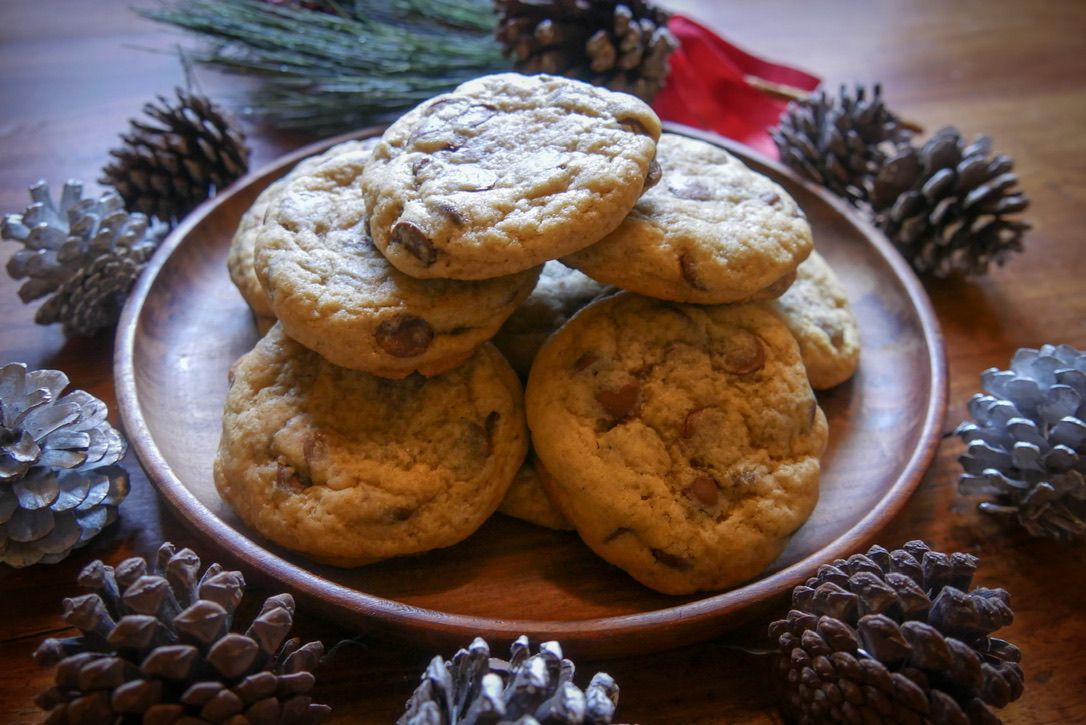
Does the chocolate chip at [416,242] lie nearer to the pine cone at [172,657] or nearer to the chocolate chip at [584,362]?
the chocolate chip at [584,362]

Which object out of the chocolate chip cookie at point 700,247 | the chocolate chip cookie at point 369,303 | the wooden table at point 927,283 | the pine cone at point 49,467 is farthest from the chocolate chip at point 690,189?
the pine cone at point 49,467

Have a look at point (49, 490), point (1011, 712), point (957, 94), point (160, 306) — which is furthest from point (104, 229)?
point (957, 94)

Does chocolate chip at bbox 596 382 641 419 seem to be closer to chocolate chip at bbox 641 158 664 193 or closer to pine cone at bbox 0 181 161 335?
chocolate chip at bbox 641 158 664 193

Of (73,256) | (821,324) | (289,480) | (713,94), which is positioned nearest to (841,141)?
(713,94)

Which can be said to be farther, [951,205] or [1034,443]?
[951,205]

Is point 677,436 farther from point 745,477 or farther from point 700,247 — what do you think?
point 700,247

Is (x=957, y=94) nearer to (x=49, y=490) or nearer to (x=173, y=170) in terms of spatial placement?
(x=173, y=170)
